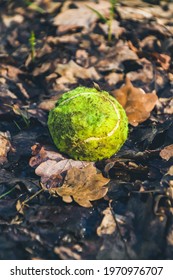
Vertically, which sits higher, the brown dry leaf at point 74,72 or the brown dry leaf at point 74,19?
the brown dry leaf at point 74,19

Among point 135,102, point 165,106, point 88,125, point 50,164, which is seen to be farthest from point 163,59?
point 50,164

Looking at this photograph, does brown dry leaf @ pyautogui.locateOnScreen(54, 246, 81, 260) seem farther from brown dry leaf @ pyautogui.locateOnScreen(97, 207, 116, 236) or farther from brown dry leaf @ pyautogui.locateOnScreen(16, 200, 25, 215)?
brown dry leaf @ pyautogui.locateOnScreen(16, 200, 25, 215)

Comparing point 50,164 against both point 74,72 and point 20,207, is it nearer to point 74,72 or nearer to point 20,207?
point 20,207

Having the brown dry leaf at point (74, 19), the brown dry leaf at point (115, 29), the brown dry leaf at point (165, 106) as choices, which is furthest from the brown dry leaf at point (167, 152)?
the brown dry leaf at point (74, 19)

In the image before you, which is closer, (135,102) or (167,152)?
(167,152)

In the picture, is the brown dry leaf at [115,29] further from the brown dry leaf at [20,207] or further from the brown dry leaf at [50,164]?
the brown dry leaf at [20,207]

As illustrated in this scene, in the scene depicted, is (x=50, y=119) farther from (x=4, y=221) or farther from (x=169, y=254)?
(x=169, y=254)

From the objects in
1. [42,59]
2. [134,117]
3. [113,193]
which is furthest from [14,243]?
[42,59]
